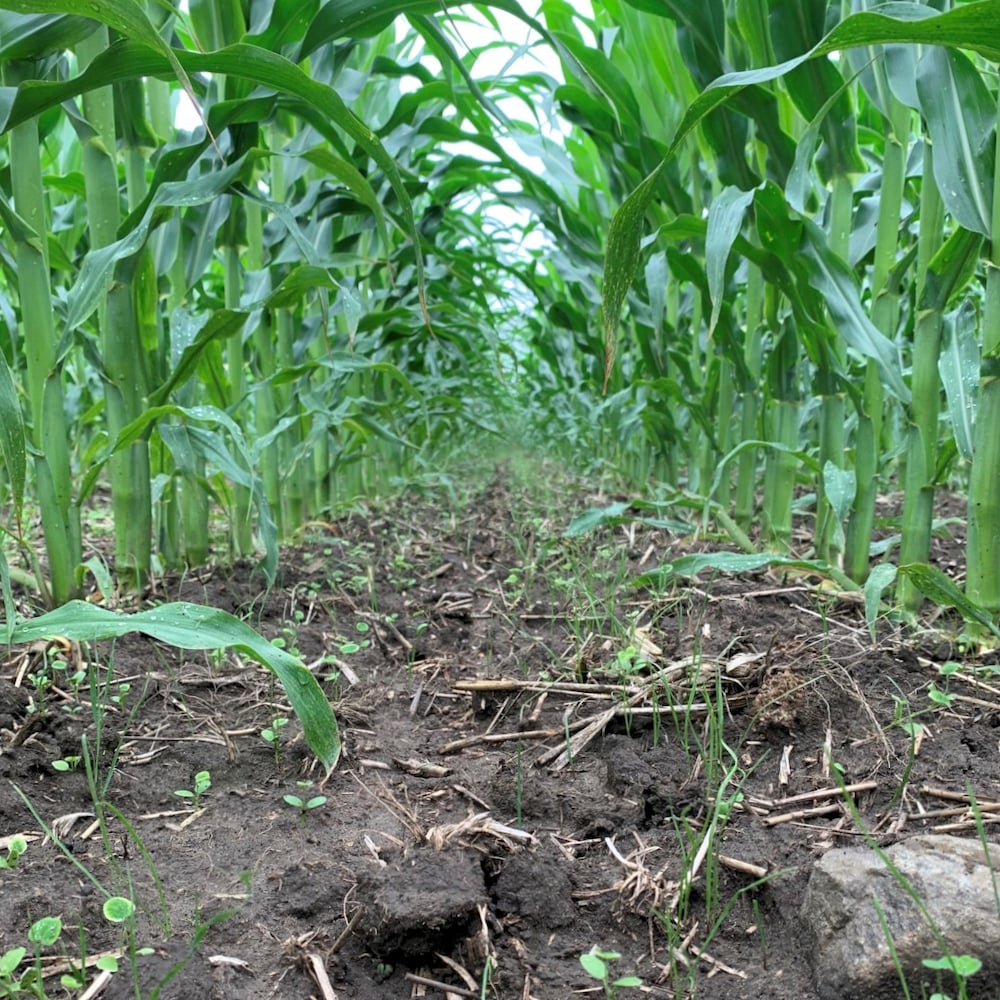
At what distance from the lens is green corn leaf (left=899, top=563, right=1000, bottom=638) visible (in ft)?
3.44

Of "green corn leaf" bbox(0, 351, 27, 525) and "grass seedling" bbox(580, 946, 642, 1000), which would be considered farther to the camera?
"green corn leaf" bbox(0, 351, 27, 525)

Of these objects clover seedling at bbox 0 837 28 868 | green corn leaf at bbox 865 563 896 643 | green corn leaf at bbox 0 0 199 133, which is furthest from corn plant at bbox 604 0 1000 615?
clover seedling at bbox 0 837 28 868

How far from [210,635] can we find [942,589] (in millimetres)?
873

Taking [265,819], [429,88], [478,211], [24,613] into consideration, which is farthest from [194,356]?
[478,211]

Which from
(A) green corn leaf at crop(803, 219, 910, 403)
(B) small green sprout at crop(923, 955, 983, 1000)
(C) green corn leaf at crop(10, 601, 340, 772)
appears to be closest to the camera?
(B) small green sprout at crop(923, 955, 983, 1000)

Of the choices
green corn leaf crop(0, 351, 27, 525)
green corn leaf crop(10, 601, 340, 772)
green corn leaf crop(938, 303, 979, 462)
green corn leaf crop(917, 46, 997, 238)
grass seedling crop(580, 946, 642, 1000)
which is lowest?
grass seedling crop(580, 946, 642, 1000)

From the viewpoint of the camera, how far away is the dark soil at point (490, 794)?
688 millimetres

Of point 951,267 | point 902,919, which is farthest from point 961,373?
point 902,919

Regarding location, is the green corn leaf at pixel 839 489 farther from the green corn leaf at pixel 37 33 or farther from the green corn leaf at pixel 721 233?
the green corn leaf at pixel 37 33

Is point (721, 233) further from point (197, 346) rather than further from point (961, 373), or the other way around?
point (197, 346)

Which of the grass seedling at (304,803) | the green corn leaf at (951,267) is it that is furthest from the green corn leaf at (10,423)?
the green corn leaf at (951,267)

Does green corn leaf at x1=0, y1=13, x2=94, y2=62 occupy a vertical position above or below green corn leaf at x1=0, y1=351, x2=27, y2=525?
above

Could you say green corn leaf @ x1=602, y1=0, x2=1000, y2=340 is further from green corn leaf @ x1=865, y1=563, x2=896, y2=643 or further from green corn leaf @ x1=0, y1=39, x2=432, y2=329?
green corn leaf @ x1=865, y1=563, x2=896, y2=643

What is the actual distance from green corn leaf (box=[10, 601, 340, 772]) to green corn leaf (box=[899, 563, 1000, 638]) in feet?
2.40
